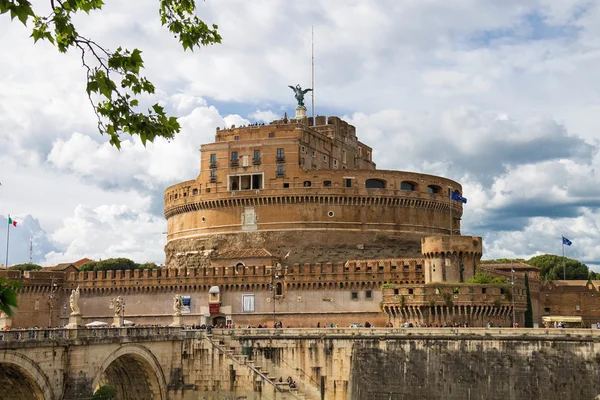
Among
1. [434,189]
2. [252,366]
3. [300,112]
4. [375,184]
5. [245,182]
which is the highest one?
[300,112]

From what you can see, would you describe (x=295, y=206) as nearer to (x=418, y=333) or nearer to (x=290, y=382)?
(x=290, y=382)

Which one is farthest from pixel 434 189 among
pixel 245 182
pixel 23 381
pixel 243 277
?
pixel 23 381

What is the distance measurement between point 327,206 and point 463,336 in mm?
28730

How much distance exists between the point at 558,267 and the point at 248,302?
4948 cm

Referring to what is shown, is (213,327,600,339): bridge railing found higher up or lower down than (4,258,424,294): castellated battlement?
lower down

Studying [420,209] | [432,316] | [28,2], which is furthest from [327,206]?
[28,2]

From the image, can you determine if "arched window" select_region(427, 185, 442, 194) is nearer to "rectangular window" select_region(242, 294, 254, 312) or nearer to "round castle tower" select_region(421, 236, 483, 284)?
"round castle tower" select_region(421, 236, 483, 284)

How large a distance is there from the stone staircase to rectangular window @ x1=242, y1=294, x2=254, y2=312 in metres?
12.3

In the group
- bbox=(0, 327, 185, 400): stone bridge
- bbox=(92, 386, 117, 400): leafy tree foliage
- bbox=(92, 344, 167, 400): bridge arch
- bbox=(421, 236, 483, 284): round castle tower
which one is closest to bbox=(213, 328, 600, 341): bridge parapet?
bbox=(0, 327, 185, 400): stone bridge

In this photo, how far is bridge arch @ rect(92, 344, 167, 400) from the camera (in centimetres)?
4984

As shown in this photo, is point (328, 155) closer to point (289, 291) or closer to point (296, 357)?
point (289, 291)

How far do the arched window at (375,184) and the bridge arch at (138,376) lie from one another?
33166 mm

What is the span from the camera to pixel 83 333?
145ft

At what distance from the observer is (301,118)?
87750 mm
